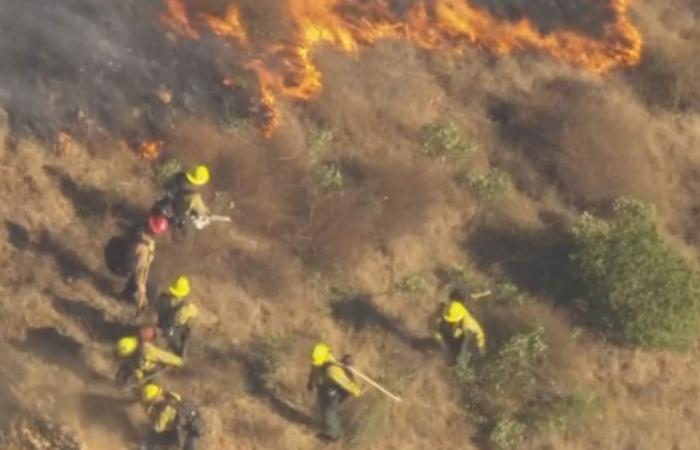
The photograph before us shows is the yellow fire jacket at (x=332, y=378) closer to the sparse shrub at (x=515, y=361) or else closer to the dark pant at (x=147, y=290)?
the sparse shrub at (x=515, y=361)

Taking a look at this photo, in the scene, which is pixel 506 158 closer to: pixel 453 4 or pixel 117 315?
pixel 453 4

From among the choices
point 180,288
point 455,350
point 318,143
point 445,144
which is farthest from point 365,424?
point 445,144

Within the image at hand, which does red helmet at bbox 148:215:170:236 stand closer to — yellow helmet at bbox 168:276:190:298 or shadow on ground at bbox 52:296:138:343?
yellow helmet at bbox 168:276:190:298

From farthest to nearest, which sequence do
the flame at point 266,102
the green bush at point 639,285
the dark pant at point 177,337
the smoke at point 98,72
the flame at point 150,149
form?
A: the flame at point 266,102, the smoke at point 98,72, the flame at point 150,149, the green bush at point 639,285, the dark pant at point 177,337

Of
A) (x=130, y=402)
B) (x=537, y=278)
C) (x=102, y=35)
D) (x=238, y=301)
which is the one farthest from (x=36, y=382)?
(x=537, y=278)

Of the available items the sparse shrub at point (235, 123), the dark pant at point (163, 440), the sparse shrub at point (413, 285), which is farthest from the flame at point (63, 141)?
the sparse shrub at point (413, 285)

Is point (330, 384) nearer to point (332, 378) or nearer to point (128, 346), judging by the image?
point (332, 378)

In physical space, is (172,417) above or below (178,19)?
below
